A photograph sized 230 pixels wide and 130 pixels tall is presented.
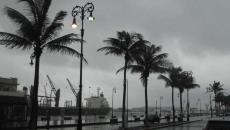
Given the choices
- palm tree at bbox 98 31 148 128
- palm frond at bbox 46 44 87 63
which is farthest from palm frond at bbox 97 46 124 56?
palm frond at bbox 46 44 87 63

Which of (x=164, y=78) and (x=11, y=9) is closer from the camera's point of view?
(x=11, y=9)

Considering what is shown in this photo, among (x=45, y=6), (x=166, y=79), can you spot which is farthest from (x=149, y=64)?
(x=45, y=6)

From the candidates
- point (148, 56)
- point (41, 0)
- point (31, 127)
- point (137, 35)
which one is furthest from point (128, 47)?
point (31, 127)

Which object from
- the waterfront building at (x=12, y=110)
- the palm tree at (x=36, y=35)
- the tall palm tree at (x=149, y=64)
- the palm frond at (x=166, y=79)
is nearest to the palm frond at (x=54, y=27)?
the palm tree at (x=36, y=35)

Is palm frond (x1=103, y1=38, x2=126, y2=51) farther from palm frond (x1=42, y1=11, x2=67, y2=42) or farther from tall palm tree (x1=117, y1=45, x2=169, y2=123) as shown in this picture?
palm frond (x1=42, y1=11, x2=67, y2=42)

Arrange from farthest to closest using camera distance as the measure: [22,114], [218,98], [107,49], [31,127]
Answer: [218,98], [107,49], [22,114], [31,127]

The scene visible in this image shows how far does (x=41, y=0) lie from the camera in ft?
74.7

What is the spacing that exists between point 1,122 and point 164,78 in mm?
35176

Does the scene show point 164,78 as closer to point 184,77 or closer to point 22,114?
point 184,77

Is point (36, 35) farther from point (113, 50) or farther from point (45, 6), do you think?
point (113, 50)

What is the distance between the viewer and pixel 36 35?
872 inches

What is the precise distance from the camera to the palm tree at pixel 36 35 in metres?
21.7

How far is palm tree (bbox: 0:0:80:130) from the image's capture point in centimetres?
2173

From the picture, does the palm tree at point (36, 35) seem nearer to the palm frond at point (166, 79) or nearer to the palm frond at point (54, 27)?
the palm frond at point (54, 27)
